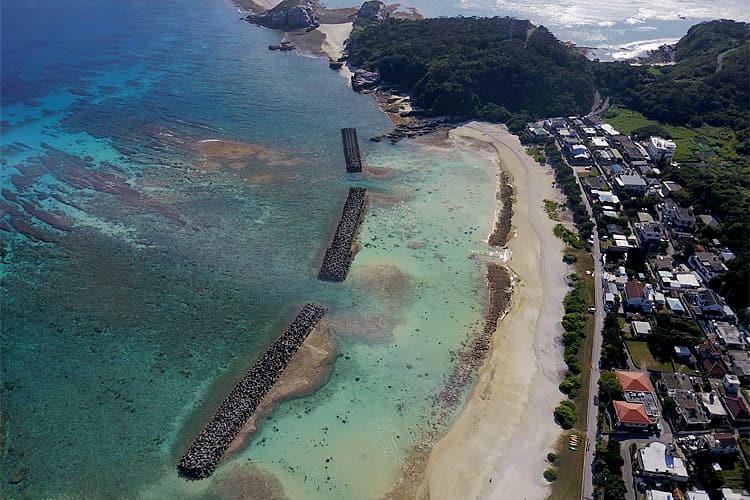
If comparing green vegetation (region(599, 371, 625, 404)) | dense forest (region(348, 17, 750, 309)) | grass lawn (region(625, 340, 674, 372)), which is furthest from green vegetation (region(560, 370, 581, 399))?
dense forest (region(348, 17, 750, 309))

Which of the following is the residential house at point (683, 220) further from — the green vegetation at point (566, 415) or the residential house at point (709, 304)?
the green vegetation at point (566, 415)

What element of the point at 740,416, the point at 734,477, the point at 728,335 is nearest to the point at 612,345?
the point at 740,416

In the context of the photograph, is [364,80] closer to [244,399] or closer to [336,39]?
[336,39]

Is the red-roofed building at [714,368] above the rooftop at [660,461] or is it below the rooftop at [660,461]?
above

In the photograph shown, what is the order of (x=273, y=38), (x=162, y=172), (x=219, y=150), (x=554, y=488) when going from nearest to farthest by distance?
(x=554, y=488)
(x=162, y=172)
(x=219, y=150)
(x=273, y=38)

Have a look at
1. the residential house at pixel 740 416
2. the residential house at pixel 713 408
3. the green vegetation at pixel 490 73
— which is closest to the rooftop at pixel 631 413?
the residential house at pixel 713 408

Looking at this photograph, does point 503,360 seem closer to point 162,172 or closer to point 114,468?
point 114,468

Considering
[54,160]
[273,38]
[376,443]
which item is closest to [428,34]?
[273,38]
